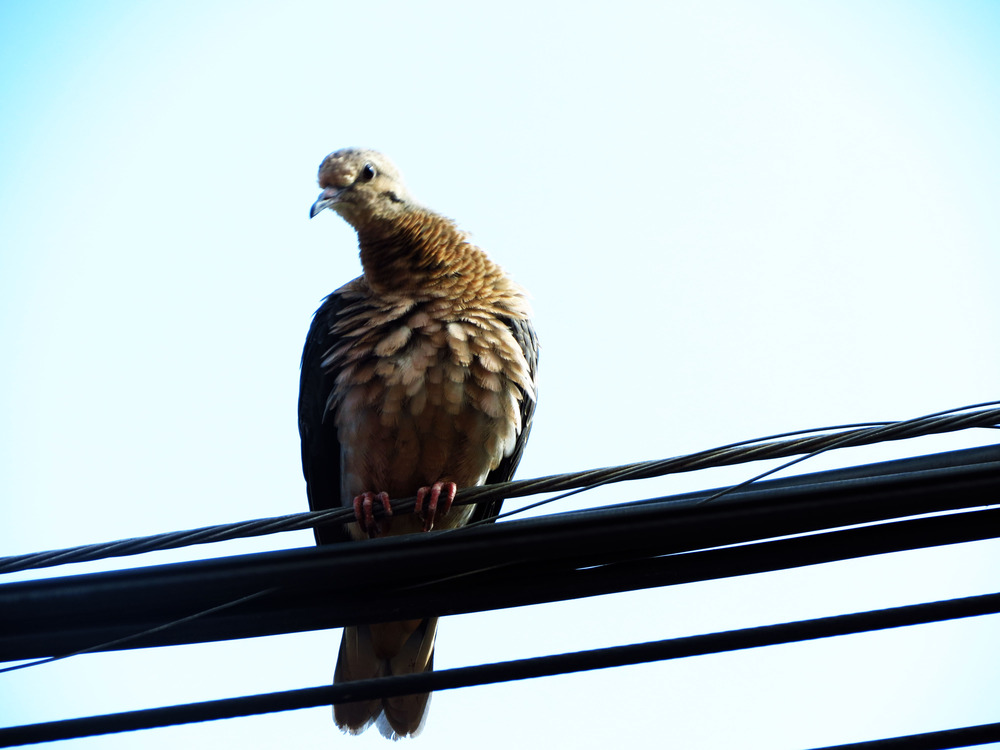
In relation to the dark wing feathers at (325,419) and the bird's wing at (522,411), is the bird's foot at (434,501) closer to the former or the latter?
the bird's wing at (522,411)

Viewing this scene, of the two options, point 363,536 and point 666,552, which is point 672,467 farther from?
point 363,536

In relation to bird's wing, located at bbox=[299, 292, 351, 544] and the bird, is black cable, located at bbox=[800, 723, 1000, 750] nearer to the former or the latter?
the bird

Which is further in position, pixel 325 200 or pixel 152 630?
pixel 325 200

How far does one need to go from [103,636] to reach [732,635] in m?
1.47

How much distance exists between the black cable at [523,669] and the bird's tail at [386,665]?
2061mm

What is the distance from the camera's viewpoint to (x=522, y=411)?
15.1ft

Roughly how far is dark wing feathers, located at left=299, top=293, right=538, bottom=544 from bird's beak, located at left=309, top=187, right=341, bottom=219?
16.9 inches

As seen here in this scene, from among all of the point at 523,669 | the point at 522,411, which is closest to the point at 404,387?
the point at 522,411

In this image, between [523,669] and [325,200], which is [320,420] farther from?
[523,669]

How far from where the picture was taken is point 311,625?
238cm

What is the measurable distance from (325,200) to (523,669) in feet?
10.6

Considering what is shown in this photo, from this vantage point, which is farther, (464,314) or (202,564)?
(464,314)

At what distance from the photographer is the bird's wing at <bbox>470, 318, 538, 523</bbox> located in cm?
448

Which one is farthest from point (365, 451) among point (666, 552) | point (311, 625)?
point (666, 552)
